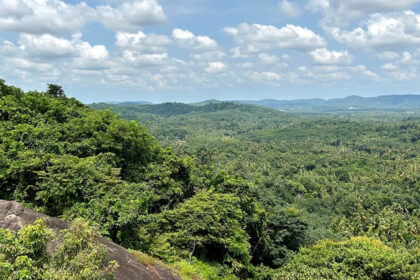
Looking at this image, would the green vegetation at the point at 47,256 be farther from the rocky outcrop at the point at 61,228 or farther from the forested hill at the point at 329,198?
the forested hill at the point at 329,198

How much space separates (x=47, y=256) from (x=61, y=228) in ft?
14.3

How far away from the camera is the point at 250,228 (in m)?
30.7

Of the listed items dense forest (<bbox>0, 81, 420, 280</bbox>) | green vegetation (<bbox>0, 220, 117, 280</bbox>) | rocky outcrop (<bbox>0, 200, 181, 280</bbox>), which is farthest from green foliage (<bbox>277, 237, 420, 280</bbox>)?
green vegetation (<bbox>0, 220, 117, 280</bbox>)

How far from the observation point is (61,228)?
1254 centimetres

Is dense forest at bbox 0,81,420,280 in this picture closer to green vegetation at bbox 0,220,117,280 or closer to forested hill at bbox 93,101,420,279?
green vegetation at bbox 0,220,117,280

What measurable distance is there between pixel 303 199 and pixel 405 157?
3193 inches

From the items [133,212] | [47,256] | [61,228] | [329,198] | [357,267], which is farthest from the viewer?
[329,198]

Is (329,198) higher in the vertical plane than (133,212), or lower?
lower

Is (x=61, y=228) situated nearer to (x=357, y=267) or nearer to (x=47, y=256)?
(x=47, y=256)

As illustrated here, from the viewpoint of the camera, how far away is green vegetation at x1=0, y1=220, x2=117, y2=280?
287 inches

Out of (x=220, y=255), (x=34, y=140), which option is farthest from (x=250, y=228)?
(x=34, y=140)

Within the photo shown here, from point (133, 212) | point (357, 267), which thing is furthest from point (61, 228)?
point (357, 267)

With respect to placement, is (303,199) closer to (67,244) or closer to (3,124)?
(3,124)

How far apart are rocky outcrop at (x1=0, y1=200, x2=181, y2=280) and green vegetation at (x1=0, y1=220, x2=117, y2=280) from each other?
310 centimetres
